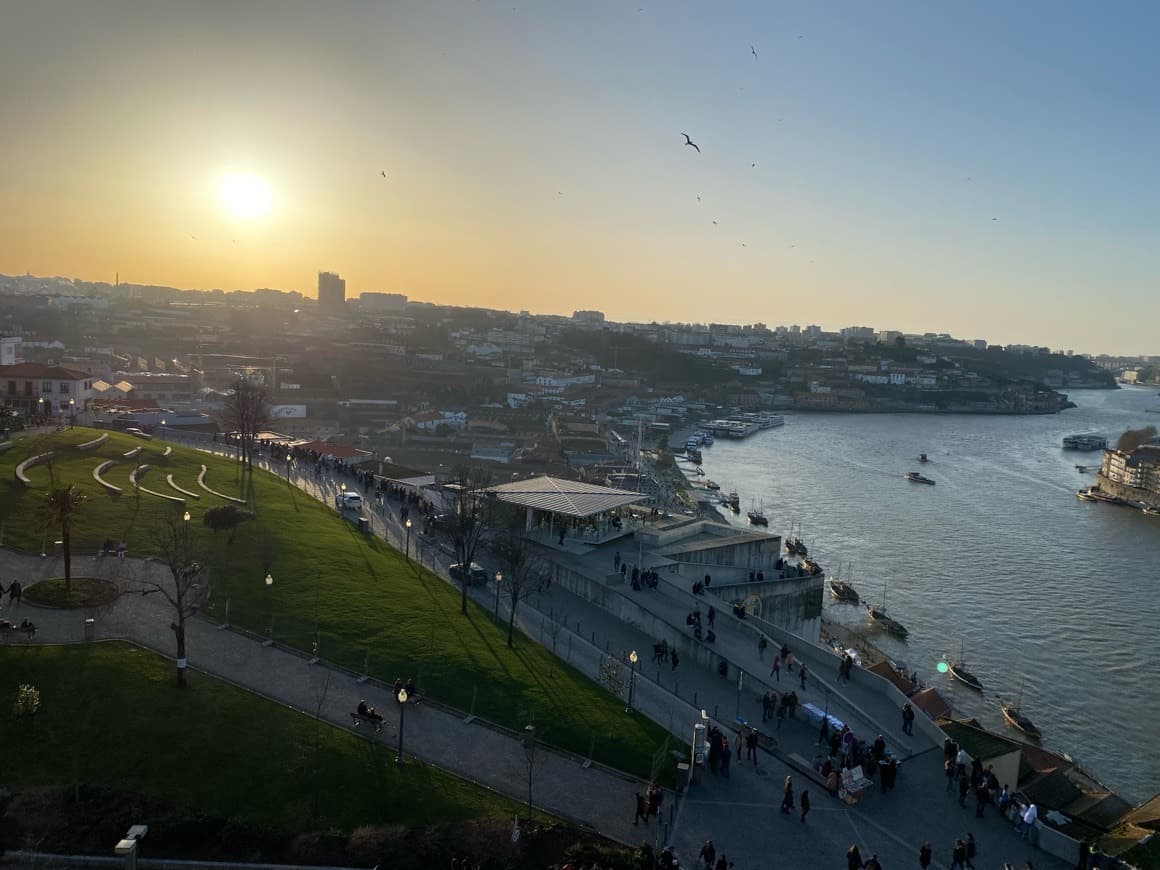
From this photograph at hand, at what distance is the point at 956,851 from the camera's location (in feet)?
23.0

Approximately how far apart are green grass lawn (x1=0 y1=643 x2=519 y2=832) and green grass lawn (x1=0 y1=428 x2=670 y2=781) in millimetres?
1463

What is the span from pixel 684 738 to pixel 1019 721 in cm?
873

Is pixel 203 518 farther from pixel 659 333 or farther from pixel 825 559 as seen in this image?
pixel 659 333

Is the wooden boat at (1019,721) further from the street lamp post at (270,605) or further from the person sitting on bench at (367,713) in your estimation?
the street lamp post at (270,605)

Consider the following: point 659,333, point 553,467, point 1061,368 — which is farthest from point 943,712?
point 1061,368

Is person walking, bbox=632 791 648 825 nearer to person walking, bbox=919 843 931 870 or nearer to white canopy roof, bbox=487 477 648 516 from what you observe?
person walking, bbox=919 843 931 870

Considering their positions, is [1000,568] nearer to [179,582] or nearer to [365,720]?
[365,720]

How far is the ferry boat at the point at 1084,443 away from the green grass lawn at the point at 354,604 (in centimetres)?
5409

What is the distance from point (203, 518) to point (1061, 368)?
462ft

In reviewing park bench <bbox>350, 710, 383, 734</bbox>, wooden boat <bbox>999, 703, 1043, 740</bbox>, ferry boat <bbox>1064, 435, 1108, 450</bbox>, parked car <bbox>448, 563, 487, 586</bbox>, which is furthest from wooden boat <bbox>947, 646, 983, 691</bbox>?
ferry boat <bbox>1064, 435, 1108, 450</bbox>

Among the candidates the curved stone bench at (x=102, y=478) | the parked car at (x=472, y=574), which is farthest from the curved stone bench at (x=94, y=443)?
the parked car at (x=472, y=574)

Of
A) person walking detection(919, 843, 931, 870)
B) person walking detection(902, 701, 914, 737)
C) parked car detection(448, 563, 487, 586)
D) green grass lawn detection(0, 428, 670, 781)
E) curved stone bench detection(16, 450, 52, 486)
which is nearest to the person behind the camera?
person walking detection(919, 843, 931, 870)

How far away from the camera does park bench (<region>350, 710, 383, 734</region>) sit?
307 inches

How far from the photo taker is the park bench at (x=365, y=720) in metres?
7.80
